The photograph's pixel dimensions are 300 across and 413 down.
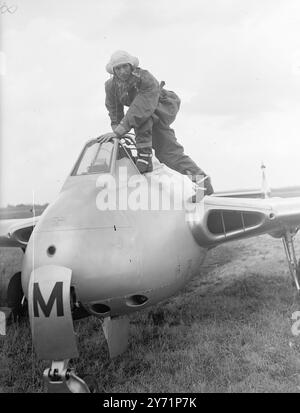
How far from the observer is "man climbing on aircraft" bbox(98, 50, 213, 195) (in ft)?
17.8

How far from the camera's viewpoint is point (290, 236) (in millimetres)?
7734

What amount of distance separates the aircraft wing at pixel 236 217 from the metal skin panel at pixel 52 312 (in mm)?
2004

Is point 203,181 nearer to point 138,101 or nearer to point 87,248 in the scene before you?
point 138,101

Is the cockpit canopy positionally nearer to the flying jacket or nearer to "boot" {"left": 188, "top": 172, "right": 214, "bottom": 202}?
the flying jacket

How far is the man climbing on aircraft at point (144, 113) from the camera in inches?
214

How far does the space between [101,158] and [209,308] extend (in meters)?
3.51

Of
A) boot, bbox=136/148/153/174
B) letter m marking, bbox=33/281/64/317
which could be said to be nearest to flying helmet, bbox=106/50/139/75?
boot, bbox=136/148/153/174

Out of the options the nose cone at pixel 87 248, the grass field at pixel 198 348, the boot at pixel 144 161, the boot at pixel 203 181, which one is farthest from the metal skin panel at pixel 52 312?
the boot at pixel 203 181

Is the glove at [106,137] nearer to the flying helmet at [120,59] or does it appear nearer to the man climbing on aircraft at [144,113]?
the man climbing on aircraft at [144,113]

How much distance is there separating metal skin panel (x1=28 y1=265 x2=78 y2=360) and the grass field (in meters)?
0.54

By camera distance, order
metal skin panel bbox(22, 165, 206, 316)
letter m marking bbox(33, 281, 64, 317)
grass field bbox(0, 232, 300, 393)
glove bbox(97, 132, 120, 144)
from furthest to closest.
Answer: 1. glove bbox(97, 132, 120, 144)
2. grass field bbox(0, 232, 300, 393)
3. metal skin panel bbox(22, 165, 206, 316)
4. letter m marking bbox(33, 281, 64, 317)

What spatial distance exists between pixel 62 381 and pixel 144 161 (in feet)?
8.01

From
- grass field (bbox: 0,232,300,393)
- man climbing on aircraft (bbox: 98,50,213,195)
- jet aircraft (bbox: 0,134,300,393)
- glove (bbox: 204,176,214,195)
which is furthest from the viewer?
glove (bbox: 204,176,214,195)

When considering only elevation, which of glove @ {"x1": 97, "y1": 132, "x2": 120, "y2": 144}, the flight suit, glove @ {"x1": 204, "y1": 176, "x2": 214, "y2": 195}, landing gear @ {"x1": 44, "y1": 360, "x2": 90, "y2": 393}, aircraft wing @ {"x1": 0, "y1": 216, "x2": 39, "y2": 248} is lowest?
landing gear @ {"x1": 44, "y1": 360, "x2": 90, "y2": 393}
